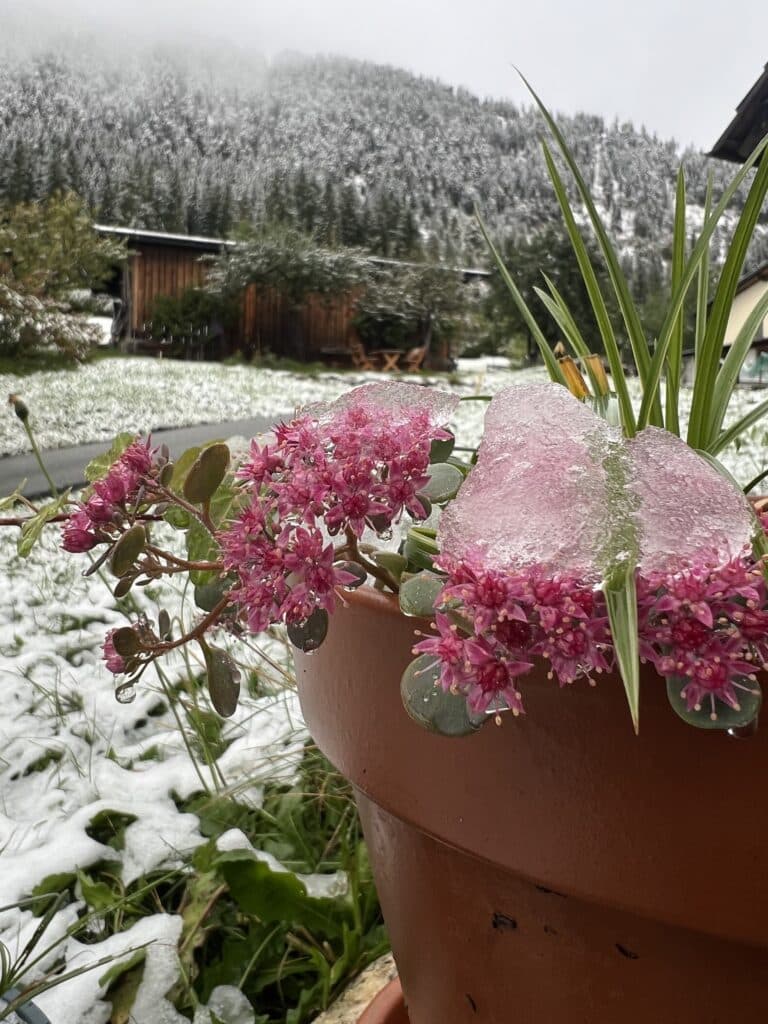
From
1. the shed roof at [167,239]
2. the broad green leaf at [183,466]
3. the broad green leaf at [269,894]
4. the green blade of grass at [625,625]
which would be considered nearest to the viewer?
the green blade of grass at [625,625]

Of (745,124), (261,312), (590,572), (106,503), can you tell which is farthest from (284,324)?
(590,572)

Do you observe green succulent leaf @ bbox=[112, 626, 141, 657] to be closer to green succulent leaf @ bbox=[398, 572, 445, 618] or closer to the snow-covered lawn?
green succulent leaf @ bbox=[398, 572, 445, 618]

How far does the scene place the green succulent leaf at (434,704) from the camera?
0.23m

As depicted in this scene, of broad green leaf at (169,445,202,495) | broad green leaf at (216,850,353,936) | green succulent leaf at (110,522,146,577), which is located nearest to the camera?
green succulent leaf at (110,522,146,577)

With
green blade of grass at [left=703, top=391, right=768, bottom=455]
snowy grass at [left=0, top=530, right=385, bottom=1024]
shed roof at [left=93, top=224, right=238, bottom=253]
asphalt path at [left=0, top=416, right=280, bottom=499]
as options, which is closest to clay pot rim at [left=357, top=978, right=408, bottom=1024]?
snowy grass at [left=0, top=530, right=385, bottom=1024]

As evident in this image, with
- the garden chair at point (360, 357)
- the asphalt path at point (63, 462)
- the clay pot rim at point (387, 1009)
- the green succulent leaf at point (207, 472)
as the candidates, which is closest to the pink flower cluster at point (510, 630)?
the green succulent leaf at point (207, 472)

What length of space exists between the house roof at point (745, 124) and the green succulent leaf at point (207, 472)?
1.44m

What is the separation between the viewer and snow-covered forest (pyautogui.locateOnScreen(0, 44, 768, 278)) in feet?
5.10

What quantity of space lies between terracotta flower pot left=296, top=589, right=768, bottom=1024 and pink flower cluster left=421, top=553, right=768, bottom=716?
0.03 metres

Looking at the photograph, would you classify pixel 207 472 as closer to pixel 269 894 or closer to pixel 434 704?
pixel 434 704

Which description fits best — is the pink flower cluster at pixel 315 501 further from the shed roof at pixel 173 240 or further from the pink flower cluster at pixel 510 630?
the shed roof at pixel 173 240

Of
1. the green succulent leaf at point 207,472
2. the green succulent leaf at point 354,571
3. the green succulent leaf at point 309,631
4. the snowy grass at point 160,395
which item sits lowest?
the snowy grass at point 160,395

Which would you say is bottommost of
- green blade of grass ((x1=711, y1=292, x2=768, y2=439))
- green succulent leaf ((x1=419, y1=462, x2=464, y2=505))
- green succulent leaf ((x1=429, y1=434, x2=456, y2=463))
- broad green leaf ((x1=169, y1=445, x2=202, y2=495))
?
broad green leaf ((x1=169, y1=445, x2=202, y2=495))

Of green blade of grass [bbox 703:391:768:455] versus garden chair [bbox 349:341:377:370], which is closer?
green blade of grass [bbox 703:391:768:455]
